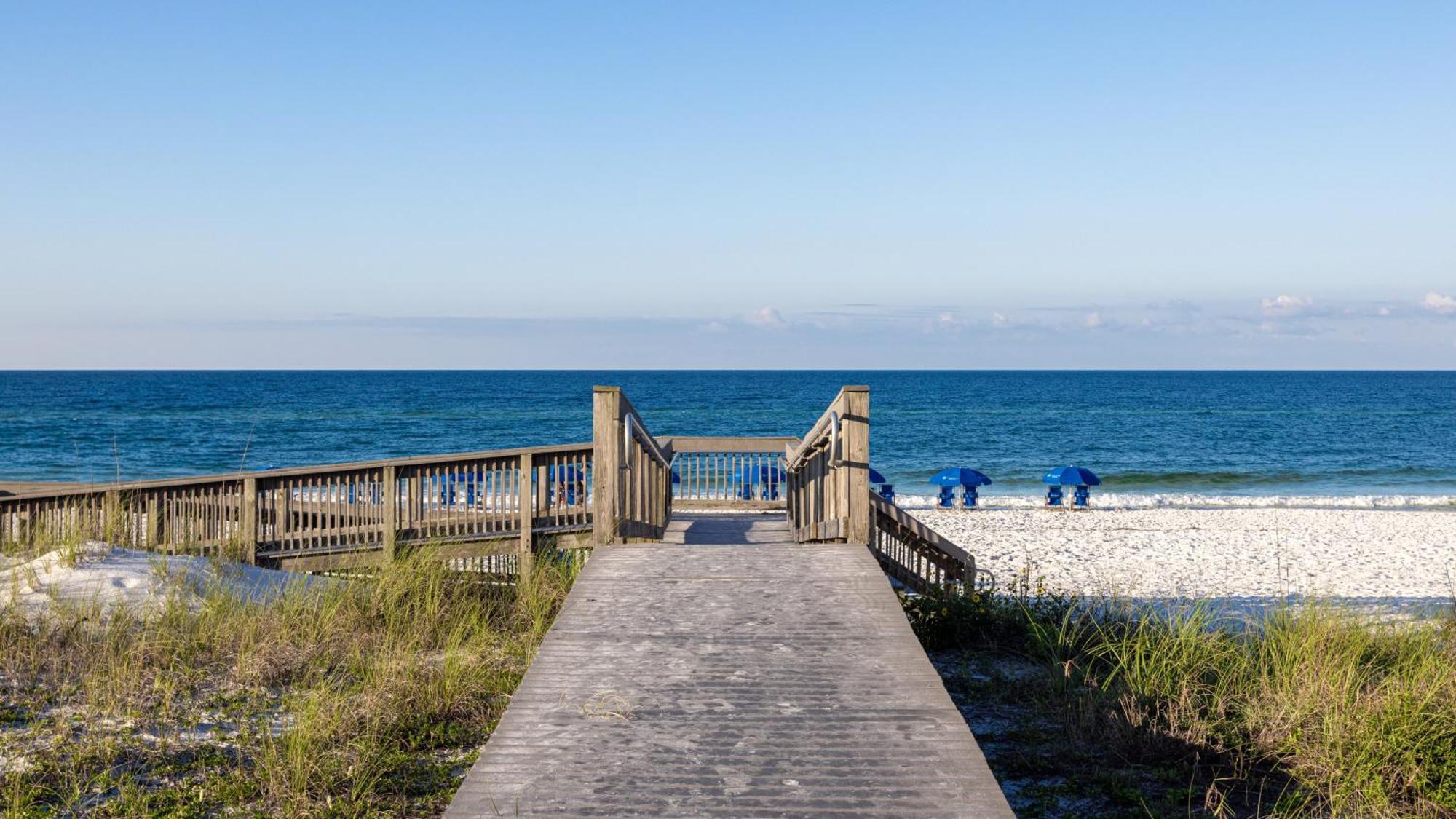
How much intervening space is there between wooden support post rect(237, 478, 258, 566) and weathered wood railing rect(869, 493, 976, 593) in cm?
659

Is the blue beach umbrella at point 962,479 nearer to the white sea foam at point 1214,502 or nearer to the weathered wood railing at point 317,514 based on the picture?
the white sea foam at point 1214,502

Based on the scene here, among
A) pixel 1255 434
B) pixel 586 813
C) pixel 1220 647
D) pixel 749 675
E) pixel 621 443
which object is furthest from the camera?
pixel 1255 434

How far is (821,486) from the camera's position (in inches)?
364

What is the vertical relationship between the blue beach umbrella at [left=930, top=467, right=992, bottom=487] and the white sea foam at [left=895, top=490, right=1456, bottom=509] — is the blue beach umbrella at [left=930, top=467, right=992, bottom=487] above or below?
above

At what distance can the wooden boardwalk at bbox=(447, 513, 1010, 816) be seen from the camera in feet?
12.6

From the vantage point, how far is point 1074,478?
2522 cm

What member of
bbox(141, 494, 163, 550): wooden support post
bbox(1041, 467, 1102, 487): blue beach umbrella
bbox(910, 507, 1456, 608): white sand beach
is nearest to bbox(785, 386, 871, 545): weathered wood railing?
bbox(910, 507, 1456, 608): white sand beach

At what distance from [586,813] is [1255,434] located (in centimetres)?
5623

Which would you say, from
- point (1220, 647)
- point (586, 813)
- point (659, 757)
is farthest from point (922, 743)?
point (1220, 647)

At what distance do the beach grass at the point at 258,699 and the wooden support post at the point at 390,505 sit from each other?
233 centimetres

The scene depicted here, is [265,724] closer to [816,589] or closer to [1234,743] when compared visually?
[816,589]

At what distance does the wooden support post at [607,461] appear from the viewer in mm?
8586

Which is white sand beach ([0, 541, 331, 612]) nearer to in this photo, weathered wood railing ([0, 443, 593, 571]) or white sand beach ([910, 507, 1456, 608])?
weathered wood railing ([0, 443, 593, 571])

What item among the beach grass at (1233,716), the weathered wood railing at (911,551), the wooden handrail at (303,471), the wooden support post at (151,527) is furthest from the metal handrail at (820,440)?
the wooden support post at (151,527)
